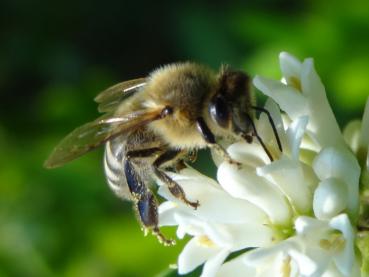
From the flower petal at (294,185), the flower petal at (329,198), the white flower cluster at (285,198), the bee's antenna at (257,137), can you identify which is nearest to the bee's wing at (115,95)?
the white flower cluster at (285,198)

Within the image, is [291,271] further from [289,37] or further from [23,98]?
[23,98]

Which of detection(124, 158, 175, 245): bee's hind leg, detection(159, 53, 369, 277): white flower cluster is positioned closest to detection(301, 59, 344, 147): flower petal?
detection(159, 53, 369, 277): white flower cluster

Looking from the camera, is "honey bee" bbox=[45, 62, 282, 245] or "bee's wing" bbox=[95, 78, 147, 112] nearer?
"honey bee" bbox=[45, 62, 282, 245]

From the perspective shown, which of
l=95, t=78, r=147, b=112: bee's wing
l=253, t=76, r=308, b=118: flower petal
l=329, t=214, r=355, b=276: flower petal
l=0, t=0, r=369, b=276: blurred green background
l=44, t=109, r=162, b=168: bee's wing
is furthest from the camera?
l=0, t=0, r=369, b=276: blurred green background

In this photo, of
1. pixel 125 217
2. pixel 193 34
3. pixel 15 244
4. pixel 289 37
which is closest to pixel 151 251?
pixel 125 217

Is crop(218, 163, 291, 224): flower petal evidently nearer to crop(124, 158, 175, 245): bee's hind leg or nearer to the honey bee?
the honey bee

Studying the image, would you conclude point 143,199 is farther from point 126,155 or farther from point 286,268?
point 286,268

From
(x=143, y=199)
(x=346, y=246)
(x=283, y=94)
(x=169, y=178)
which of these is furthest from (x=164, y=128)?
(x=346, y=246)
